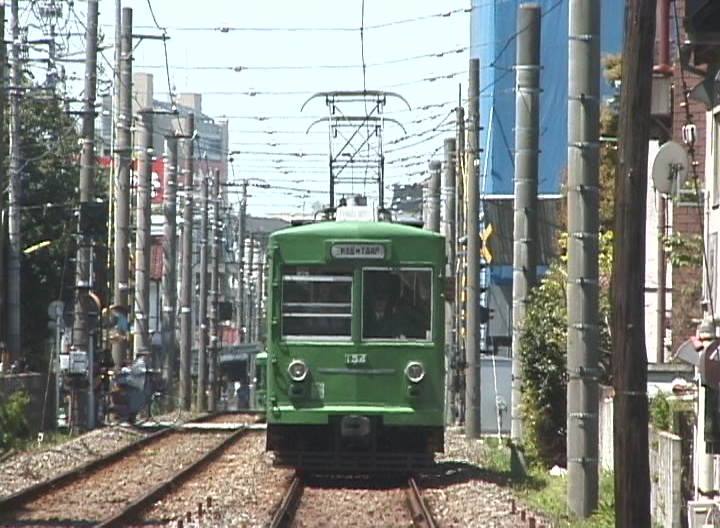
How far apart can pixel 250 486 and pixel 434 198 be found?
2956 cm

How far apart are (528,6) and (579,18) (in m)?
6.90

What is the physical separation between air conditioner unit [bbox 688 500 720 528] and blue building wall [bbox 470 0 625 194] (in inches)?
Result: 1394

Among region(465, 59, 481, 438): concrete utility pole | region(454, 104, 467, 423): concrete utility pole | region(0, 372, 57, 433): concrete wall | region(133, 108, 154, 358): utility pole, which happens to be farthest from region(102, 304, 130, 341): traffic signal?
region(465, 59, 481, 438): concrete utility pole

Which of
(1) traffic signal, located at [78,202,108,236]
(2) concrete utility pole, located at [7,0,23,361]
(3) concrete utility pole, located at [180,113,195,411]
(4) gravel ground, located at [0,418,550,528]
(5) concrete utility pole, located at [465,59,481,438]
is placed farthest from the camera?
(3) concrete utility pole, located at [180,113,195,411]

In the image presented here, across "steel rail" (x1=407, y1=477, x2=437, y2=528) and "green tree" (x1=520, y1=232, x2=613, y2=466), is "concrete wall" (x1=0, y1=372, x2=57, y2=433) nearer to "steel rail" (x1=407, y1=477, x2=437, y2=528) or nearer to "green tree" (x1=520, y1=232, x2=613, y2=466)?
"green tree" (x1=520, y1=232, x2=613, y2=466)

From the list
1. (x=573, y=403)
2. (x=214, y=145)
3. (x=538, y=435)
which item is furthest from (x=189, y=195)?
(x=214, y=145)

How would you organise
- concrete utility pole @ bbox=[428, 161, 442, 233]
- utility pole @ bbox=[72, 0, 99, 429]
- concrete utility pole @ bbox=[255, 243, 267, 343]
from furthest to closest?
concrete utility pole @ bbox=[428, 161, 442, 233], utility pole @ bbox=[72, 0, 99, 429], concrete utility pole @ bbox=[255, 243, 267, 343]

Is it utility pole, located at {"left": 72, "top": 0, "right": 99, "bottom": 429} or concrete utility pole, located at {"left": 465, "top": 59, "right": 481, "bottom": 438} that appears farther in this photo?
utility pole, located at {"left": 72, "top": 0, "right": 99, "bottom": 429}

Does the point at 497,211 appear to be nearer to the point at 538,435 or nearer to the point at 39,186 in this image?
the point at 39,186

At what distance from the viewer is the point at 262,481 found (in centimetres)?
2294

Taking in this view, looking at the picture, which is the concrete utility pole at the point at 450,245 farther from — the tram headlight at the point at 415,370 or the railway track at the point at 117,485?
the tram headlight at the point at 415,370

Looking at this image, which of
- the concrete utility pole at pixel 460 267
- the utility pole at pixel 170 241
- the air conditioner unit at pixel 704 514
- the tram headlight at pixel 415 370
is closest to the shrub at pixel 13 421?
the tram headlight at pixel 415 370

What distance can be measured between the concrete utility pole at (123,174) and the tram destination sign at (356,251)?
16800 millimetres

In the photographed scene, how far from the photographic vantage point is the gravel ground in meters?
18.1
